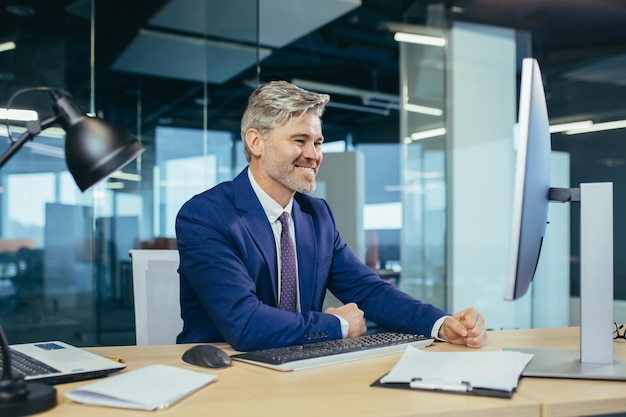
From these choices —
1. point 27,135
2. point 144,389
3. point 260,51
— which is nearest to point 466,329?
point 144,389

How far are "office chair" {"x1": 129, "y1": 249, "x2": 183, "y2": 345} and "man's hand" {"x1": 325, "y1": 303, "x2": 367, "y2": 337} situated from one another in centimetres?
57

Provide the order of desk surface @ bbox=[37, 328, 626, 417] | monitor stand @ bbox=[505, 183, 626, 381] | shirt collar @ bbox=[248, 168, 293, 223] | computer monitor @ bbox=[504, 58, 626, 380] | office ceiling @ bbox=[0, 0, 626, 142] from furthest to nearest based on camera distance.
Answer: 1. office ceiling @ bbox=[0, 0, 626, 142]
2. shirt collar @ bbox=[248, 168, 293, 223]
3. monitor stand @ bbox=[505, 183, 626, 381]
4. computer monitor @ bbox=[504, 58, 626, 380]
5. desk surface @ bbox=[37, 328, 626, 417]

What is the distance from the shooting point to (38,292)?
14.4 feet

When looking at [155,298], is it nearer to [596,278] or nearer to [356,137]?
[596,278]

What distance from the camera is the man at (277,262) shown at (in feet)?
5.24

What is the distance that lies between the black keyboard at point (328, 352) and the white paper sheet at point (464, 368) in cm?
10

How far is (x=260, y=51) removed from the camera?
16.4ft

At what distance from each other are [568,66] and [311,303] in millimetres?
4576

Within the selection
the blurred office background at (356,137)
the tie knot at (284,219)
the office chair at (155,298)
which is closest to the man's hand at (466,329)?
the tie knot at (284,219)

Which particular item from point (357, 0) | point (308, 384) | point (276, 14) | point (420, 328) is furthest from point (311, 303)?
point (357, 0)

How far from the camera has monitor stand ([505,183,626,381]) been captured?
1.36m

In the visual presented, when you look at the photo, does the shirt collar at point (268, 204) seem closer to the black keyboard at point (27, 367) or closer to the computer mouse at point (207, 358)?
the computer mouse at point (207, 358)

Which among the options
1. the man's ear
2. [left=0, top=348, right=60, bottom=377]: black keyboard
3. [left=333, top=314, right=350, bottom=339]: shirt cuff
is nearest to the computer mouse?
[left=0, top=348, right=60, bottom=377]: black keyboard

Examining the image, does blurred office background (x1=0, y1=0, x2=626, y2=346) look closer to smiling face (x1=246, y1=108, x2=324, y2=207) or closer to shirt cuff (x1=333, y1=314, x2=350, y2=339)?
smiling face (x1=246, y1=108, x2=324, y2=207)
